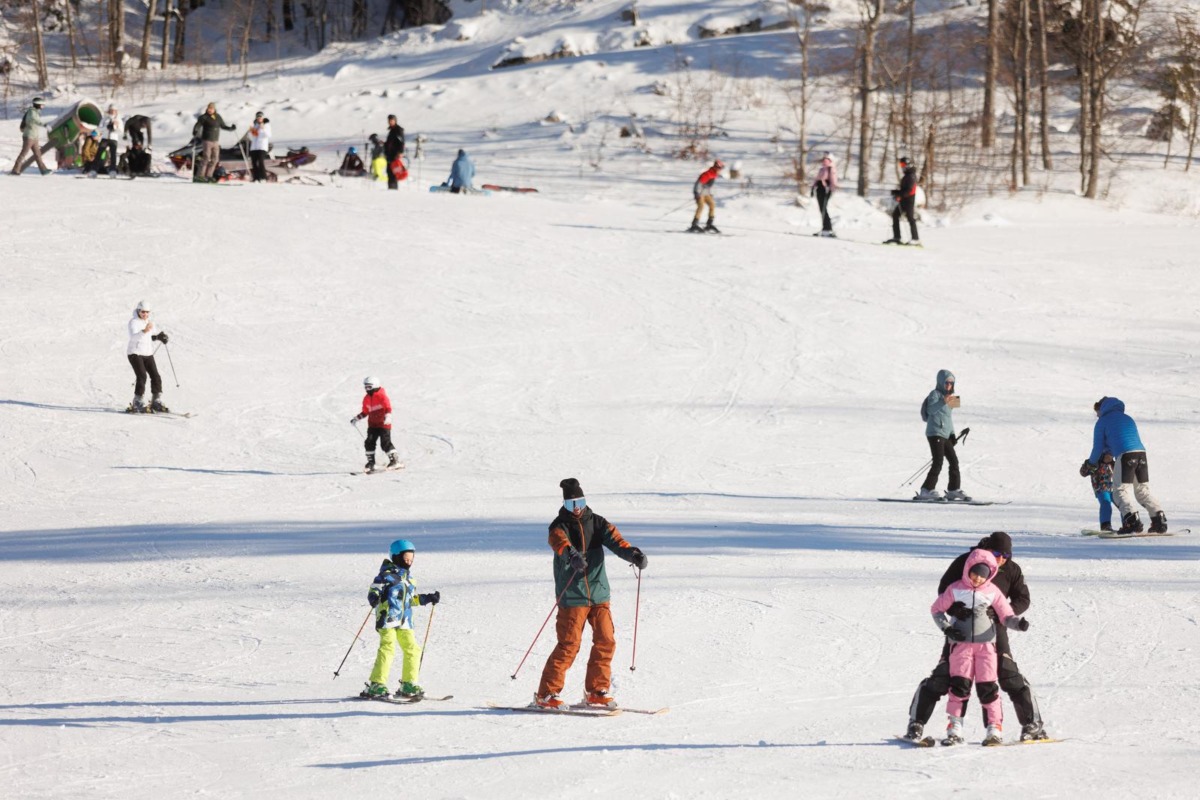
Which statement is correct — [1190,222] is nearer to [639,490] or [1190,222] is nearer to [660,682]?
[639,490]

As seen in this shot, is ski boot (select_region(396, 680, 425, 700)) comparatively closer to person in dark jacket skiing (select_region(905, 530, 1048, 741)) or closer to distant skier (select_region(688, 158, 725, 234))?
person in dark jacket skiing (select_region(905, 530, 1048, 741))

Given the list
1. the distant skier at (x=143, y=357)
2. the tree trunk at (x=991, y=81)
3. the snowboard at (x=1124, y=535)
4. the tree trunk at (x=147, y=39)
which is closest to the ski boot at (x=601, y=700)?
the snowboard at (x=1124, y=535)

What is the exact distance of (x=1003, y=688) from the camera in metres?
7.05

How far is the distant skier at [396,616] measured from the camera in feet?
26.3

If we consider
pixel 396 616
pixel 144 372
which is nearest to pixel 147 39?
pixel 144 372

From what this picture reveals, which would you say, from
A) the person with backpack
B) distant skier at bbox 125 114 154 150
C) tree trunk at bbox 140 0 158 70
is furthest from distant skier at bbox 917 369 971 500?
tree trunk at bbox 140 0 158 70

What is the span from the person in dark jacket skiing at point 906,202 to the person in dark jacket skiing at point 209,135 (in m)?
13.2

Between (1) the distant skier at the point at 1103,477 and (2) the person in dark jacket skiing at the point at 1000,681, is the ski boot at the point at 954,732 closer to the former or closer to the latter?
(2) the person in dark jacket skiing at the point at 1000,681

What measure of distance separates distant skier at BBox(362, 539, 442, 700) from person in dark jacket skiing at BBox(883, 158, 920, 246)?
18.7 metres

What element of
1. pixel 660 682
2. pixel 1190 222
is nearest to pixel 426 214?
pixel 1190 222

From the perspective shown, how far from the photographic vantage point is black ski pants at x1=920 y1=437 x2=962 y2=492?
13773mm

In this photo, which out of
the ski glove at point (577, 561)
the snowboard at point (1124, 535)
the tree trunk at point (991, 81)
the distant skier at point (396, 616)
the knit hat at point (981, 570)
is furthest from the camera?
the tree trunk at point (991, 81)

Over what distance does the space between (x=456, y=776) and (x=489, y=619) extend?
9.99 ft

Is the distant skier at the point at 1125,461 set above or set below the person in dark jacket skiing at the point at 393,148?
below
